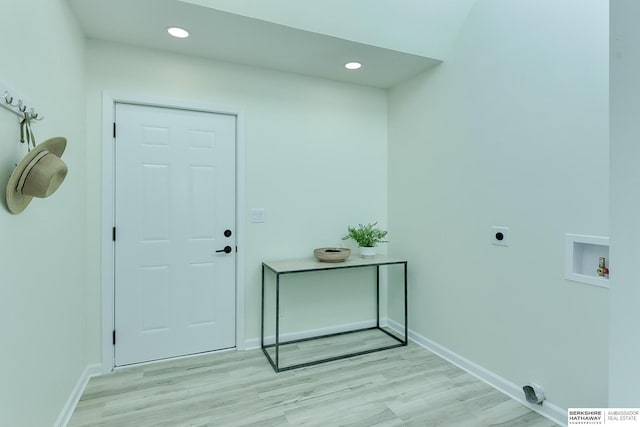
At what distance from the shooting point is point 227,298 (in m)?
2.93

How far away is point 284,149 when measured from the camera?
3.09 meters

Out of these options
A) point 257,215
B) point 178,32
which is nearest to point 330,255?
point 257,215

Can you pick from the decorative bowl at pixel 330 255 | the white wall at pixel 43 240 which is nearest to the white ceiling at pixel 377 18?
the white wall at pixel 43 240

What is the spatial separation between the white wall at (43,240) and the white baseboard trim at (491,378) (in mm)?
2695

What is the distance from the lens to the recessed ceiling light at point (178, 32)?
2.33 metres

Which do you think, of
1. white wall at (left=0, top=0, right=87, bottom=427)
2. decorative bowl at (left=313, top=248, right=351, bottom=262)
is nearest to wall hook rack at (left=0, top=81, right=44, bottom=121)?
white wall at (left=0, top=0, right=87, bottom=427)

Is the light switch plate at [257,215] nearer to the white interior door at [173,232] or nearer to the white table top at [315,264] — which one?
the white interior door at [173,232]

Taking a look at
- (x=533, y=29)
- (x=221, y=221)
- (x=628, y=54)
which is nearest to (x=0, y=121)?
(x=221, y=221)

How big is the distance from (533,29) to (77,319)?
3.54 m

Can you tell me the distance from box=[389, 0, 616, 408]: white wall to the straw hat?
257 cm

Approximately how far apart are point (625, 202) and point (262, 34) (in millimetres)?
2373

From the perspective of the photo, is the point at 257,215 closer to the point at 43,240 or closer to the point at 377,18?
the point at 43,240

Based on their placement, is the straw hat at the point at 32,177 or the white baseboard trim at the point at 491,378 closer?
the straw hat at the point at 32,177

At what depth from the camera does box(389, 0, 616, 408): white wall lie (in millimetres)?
1852
